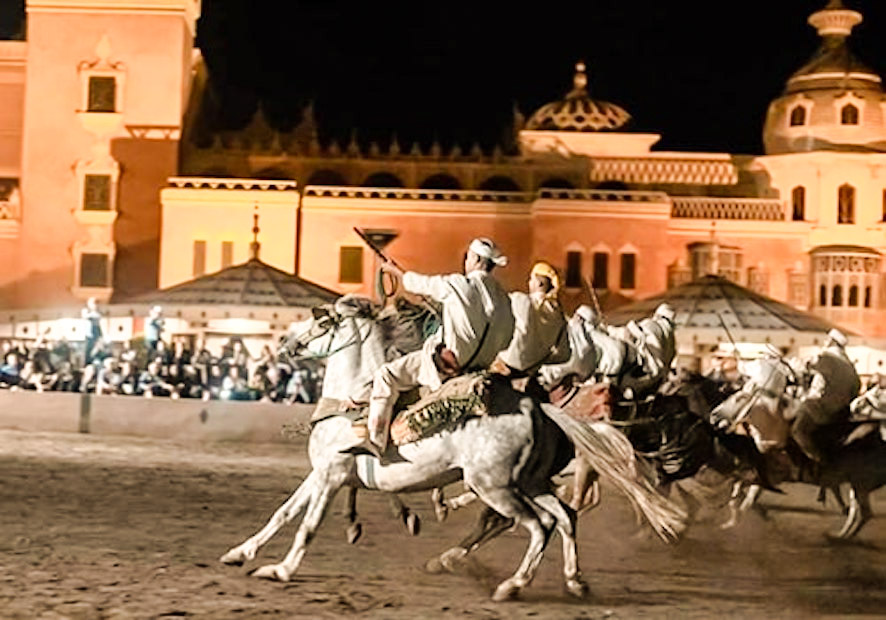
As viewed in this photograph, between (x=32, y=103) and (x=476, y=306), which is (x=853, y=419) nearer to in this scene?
(x=476, y=306)

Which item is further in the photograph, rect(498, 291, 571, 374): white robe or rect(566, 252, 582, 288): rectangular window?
rect(566, 252, 582, 288): rectangular window

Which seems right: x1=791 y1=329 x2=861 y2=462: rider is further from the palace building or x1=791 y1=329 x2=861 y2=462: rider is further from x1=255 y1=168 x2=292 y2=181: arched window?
x1=255 y1=168 x2=292 y2=181: arched window

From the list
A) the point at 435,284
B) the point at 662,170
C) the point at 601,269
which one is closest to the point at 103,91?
the point at 601,269

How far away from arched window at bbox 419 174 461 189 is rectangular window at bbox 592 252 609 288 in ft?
23.9

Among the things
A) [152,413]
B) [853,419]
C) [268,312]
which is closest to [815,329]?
[268,312]

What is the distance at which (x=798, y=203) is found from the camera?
57.1 meters

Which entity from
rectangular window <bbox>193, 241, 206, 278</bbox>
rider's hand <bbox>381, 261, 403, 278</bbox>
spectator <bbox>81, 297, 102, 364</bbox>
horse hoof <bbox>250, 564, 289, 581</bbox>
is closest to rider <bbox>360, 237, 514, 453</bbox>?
rider's hand <bbox>381, 261, 403, 278</bbox>

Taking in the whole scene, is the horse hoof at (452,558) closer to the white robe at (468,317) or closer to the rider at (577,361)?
the white robe at (468,317)

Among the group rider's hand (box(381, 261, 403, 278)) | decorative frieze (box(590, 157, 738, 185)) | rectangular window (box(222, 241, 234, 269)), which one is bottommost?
rider's hand (box(381, 261, 403, 278))

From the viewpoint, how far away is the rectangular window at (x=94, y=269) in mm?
53875

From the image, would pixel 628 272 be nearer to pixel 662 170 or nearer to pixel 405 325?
pixel 662 170

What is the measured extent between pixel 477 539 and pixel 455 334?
1988mm

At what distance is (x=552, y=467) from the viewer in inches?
410

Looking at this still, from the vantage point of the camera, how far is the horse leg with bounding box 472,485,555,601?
1005 centimetres
